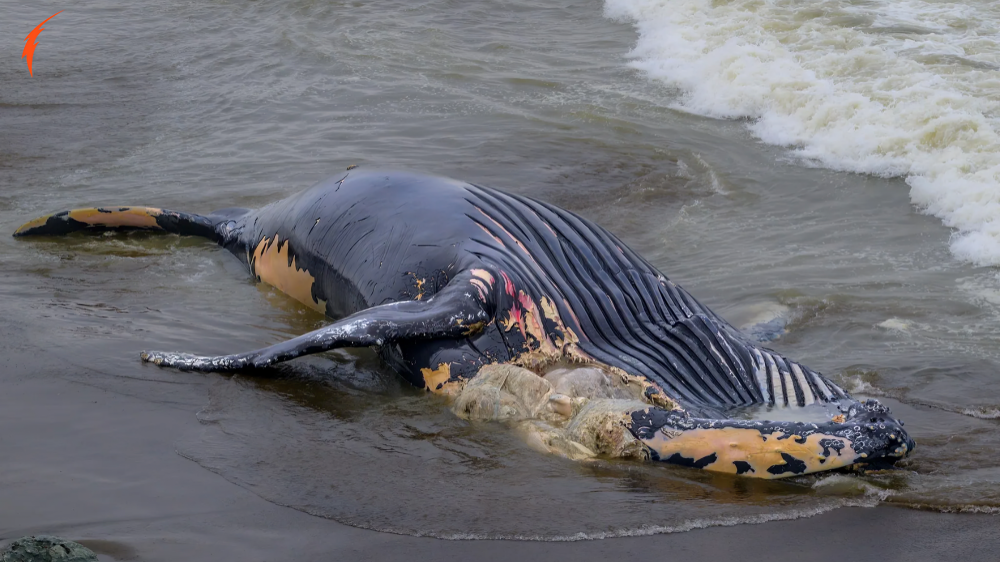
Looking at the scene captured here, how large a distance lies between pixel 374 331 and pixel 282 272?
263 centimetres

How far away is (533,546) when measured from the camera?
479cm

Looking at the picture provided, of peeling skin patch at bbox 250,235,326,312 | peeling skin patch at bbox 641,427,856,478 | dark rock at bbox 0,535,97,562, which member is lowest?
peeling skin patch at bbox 250,235,326,312

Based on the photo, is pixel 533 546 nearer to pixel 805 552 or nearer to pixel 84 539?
pixel 805 552

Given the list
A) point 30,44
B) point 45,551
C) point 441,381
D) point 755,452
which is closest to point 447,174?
point 441,381

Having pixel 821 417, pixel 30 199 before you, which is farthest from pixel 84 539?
pixel 30 199

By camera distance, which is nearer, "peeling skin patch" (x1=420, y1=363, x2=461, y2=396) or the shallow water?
the shallow water

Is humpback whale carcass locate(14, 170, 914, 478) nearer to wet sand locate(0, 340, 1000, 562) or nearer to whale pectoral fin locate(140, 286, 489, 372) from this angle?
whale pectoral fin locate(140, 286, 489, 372)

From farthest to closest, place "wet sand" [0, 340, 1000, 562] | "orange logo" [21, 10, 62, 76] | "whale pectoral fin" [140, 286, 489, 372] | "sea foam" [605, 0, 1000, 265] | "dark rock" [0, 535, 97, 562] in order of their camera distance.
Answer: "orange logo" [21, 10, 62, 76], "sea foam" [605, 0, 1000, 265], "whale pectoral fin" [140, 286, 489, 372], "wet sand" [0, 340, 1000, 562], "dark rock" [0, 535, 97, 562]

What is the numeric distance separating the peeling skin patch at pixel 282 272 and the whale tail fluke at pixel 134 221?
40.9 inches

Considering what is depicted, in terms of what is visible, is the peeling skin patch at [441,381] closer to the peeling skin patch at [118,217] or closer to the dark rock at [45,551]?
the dark rock at [45,551]

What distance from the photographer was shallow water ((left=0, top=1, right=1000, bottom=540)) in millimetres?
5410

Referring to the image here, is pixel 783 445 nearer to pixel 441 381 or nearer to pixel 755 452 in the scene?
pixel 755 452

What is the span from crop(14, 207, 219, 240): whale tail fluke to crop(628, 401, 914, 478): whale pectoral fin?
19.9 ft

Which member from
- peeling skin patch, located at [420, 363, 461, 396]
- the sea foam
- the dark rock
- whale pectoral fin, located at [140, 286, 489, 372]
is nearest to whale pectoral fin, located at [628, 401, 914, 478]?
peeling skin patch, located at [420, 363, 461, 396]
